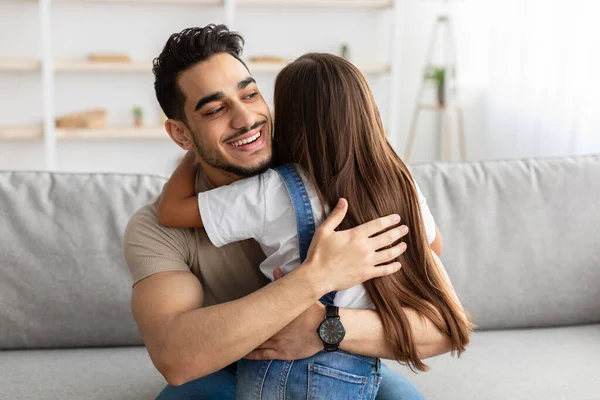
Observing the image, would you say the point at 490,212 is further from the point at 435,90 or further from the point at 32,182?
the point at 435,90

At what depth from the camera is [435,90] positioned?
5480 mm

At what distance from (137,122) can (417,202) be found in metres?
3.54

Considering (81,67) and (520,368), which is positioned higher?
(81,67)

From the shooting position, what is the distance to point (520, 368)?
2.06 meters

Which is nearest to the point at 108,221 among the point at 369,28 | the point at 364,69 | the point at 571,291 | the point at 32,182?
the point at 32,182

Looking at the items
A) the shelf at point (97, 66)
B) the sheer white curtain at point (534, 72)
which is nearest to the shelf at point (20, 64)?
the shelf at point (97, 66)

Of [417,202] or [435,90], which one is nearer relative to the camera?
[417,202]

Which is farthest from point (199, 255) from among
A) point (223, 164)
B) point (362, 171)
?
point (362, 171)

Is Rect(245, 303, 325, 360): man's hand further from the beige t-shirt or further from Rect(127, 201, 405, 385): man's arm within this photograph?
the beige t-shirt

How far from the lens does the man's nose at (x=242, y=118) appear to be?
1.65 m

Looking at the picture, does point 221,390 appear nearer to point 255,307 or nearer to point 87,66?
point 255,307

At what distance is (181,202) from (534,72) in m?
3.27

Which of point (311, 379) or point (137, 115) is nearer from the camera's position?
point (311, 379)

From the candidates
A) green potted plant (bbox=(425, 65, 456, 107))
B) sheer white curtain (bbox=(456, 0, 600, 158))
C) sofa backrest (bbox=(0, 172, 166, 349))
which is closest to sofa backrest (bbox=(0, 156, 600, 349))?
sofa backrest (bbox=(0, 172, 166, 349))
